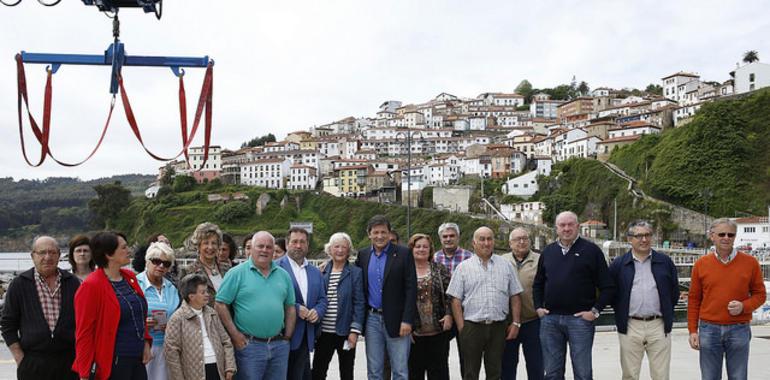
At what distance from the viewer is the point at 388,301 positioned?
506 cm

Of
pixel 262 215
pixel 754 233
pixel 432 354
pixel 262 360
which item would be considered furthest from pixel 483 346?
pixel 262 215

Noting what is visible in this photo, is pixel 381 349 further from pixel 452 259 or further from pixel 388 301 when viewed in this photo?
pixel 452 259

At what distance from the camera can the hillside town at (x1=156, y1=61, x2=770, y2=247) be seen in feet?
245

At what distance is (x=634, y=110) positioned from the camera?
91.3m

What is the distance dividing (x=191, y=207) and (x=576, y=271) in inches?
3290

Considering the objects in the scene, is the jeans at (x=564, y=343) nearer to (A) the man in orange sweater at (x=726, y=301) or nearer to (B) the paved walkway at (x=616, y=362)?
(A) the man in orange sweater at (x=726, y=301)

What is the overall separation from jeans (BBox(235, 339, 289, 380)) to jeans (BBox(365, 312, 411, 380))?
30.0 inches

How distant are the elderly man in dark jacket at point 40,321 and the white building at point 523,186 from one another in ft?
229

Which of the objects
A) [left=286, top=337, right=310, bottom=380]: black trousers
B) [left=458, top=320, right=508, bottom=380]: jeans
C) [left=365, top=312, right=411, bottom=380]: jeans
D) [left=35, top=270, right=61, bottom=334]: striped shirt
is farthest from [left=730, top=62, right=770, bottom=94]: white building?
[left=35, top=270, right=61, bottom=334]: striped shirt

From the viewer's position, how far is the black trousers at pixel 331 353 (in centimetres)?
525

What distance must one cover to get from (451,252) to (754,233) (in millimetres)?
42345

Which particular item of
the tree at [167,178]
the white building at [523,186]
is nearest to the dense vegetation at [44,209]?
the tree at [167,178]

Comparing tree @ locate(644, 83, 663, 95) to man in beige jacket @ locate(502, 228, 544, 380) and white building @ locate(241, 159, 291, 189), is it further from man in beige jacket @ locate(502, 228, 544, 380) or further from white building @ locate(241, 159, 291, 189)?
man in beige jacket @ locate(502, 228, 544, 380)

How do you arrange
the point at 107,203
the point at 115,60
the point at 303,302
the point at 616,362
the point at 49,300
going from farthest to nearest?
the point at 107,203 → the point at 616,362 → the point at 303,302 → the point at 115,60 → the point at 49,300
